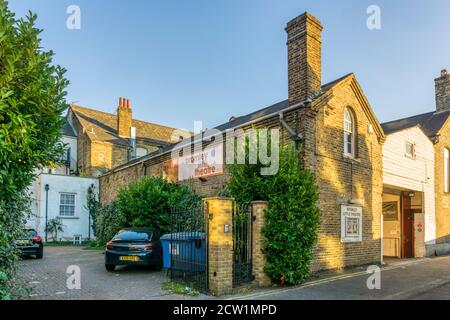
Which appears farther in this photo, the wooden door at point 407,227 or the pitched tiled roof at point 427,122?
the pitched tiled roof at point 427,122

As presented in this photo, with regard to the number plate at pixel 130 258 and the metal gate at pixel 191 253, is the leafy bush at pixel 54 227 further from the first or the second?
the metal gate at pixel 191 253

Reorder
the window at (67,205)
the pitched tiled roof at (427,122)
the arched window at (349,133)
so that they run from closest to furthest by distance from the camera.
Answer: the arched window at (349,133)
the pitched tiled roof at (427,122)
the window at (67,205)

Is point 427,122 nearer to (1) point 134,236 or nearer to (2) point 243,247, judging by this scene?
(2) point 243,247

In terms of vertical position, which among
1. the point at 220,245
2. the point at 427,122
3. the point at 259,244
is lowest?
the point at 259,244

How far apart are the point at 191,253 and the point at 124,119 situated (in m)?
24.8

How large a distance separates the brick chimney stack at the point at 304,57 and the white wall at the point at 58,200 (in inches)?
707

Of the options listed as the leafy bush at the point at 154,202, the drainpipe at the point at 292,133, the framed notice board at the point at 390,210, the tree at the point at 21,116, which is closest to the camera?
the tree at the point at 21,116

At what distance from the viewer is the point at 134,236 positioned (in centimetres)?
1157

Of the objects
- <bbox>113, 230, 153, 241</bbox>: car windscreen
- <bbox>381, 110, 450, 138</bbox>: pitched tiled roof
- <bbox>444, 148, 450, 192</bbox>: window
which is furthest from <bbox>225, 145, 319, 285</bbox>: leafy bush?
<bbox>444, 148, 450, 192</bbox>: window

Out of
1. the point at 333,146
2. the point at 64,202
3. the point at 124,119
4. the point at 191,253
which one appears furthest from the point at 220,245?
the point at 124,119

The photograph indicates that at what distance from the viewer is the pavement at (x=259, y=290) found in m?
8.19

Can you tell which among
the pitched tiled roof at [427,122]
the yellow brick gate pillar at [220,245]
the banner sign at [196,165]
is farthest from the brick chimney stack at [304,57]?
the pitched tiled roof at [427,122]

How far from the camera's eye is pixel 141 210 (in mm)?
14562
